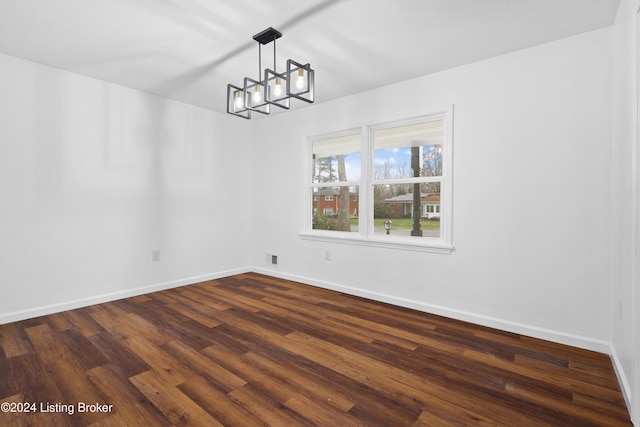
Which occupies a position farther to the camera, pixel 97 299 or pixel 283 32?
pixel 97 299

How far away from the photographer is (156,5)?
2.11 m

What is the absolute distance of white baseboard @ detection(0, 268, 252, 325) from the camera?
9.47 feet

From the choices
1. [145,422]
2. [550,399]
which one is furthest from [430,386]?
[145,422]

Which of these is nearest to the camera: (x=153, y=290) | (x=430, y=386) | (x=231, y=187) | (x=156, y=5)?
(x=430, y=386)

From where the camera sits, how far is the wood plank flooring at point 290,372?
5.36 feet

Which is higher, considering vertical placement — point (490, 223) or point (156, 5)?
point (156, 5)

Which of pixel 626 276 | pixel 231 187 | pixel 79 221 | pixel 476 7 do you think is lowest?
pixel 626 276

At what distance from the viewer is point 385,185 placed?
3.68 m

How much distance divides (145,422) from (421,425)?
55.5 inches

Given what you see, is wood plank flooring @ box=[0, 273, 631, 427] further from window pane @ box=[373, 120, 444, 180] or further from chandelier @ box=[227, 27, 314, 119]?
chandelier @ box=[227, 27, 314, 119]

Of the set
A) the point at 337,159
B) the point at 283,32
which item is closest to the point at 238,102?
the point at 283,32

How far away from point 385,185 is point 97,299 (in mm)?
3504

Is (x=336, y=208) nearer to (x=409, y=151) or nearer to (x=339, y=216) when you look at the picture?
(x=339, y=216)

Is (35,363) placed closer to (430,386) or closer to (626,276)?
(430,386)
